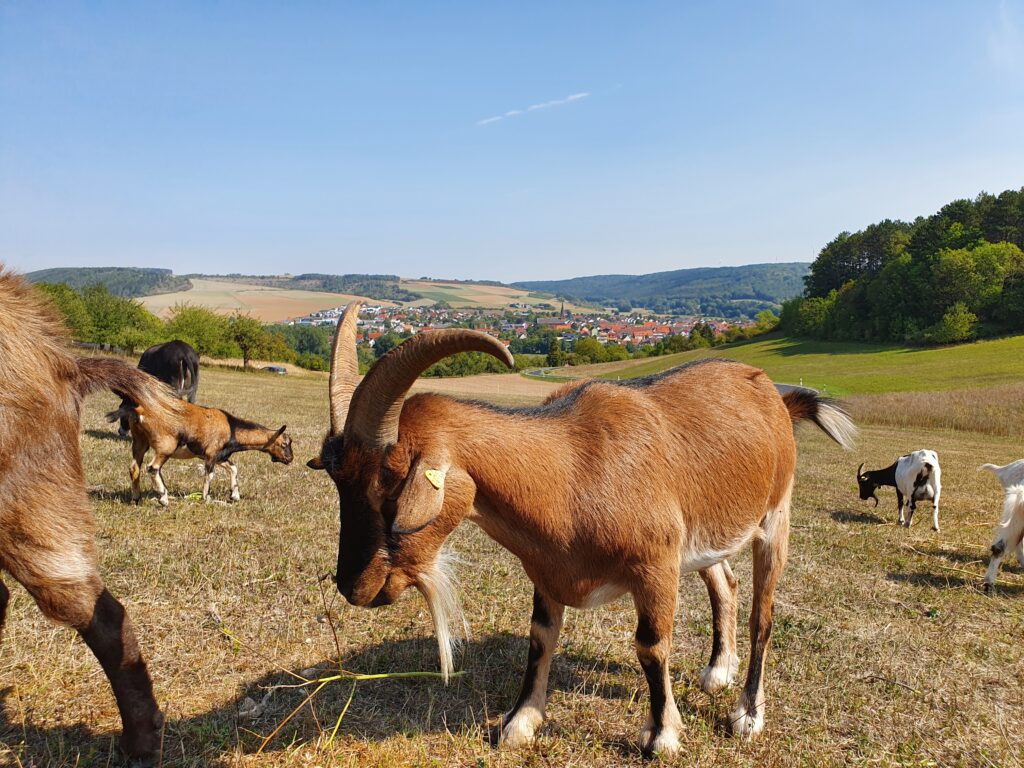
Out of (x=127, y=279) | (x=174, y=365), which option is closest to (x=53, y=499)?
(x=174, y=365)

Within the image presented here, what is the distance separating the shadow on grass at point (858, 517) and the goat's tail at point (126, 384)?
11271mm

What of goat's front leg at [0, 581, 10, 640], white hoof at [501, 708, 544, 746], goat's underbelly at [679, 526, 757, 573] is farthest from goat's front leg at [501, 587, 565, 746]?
goat's front leg at [0, 581, 10, 640]

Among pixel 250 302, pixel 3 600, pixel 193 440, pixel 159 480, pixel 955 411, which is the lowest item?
pixel 955 411

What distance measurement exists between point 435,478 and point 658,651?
178 cm

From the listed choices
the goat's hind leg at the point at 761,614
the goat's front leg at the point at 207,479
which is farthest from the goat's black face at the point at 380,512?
the goat's front leg at the point at 207,479

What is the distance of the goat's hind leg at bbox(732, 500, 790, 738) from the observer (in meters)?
4.26

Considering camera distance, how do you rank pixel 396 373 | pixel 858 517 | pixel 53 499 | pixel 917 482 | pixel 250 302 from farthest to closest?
pixel 250 302 → pixel 858 517 → pixel 917 482 → pixel 53 499 → pixel 396 373

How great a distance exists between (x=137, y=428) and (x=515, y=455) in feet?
27.6

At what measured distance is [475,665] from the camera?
492cm

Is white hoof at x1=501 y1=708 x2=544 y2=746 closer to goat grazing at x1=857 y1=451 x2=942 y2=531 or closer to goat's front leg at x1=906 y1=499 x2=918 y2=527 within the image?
goat grazing at x1=857 y1=451 x2=942 y2=531

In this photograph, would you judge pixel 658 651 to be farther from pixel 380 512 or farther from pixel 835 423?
pixel 835 423

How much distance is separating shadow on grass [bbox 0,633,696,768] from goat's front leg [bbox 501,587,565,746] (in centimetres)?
18

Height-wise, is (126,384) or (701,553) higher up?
(126,384)

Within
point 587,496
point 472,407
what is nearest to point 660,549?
point 587,496
